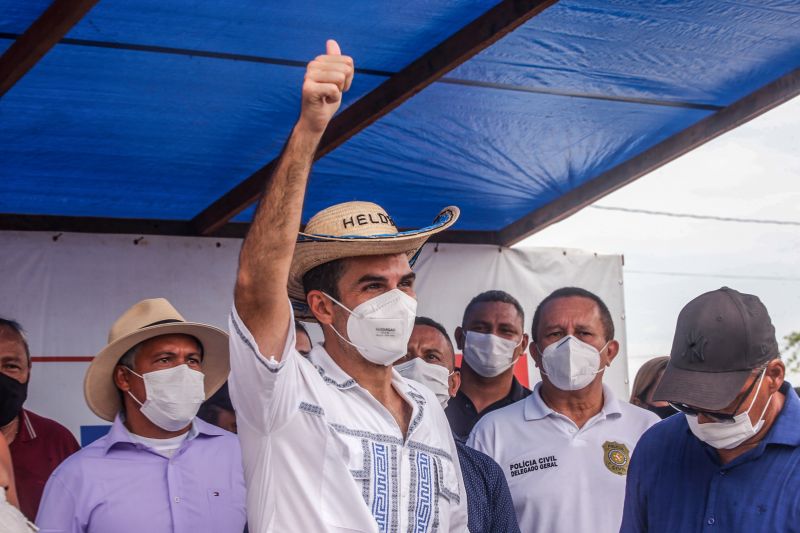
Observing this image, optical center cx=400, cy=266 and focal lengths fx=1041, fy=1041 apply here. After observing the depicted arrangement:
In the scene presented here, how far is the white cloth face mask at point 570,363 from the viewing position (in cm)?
412

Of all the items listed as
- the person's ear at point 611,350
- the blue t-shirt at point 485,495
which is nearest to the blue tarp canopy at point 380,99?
the person's ear at point 611,350

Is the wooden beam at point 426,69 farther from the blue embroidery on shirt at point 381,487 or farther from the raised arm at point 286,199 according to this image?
the raised arm at point 286,199

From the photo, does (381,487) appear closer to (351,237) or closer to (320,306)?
(320,306)

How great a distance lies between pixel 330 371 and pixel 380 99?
2413mm

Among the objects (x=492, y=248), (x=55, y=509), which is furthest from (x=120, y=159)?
(x=492, y=248)

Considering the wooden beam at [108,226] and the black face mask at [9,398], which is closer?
the black face mask at [9,398]

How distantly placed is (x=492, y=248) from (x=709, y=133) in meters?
1.64

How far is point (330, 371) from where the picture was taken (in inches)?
110

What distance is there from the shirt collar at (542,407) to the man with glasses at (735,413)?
1.23 meters

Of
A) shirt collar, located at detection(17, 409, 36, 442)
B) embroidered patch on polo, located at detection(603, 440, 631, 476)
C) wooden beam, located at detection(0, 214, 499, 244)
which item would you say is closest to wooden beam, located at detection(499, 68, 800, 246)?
wooden beam, located at detection(0, 214, 499, 244)

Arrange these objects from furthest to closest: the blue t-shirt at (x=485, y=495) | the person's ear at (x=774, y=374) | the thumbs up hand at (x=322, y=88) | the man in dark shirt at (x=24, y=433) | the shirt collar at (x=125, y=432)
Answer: the man in dark shirt at (x=24, y=433)
the shirt collar at (x=125, y=432)
the blue t-shirt at (x=485, y=495)
the person's ear at (x=774, y=374)
the thumbs up hand at (x=322, y=88)

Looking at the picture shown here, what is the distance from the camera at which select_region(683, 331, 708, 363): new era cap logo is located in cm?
265

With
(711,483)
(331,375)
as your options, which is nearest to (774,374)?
(711,483)

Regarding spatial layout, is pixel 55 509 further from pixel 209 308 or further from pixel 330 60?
pixel 209 308
